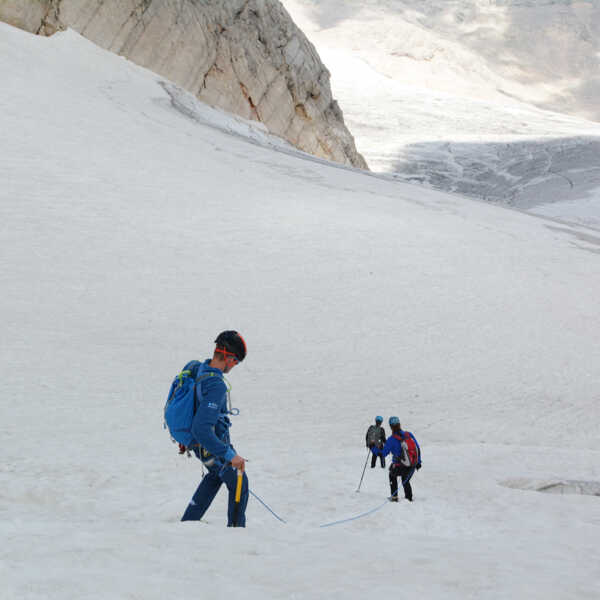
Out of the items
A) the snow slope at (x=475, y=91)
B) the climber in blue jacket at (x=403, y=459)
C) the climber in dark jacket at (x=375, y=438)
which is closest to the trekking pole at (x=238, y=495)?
the climber in blue jacket at (x=403, y=459)

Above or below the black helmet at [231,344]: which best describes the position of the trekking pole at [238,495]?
below

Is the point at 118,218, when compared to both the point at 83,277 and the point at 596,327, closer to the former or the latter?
the point at 83,277

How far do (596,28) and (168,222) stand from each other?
361 feet

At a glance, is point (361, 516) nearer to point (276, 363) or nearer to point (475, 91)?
point (276, 363)

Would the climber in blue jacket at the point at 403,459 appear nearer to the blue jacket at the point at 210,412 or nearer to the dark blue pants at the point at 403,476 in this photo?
the dark blue pants at the point at 403,476

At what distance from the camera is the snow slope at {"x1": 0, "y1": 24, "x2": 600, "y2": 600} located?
11.3ft

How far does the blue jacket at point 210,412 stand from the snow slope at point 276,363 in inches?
19.0

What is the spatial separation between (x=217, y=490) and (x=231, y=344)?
0.97 m

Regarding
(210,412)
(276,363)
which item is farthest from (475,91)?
(210,412)

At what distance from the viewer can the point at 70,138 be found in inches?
787

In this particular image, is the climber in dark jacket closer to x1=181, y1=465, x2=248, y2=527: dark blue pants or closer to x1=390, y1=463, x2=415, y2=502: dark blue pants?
x1=390, y1=463, x2=415, y2=502: dark blue pants

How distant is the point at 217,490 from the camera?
4.28 metres

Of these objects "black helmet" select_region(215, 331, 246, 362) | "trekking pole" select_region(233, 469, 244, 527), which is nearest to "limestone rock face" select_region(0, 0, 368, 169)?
"black helmet" select_region(215, 331, 246, 362)

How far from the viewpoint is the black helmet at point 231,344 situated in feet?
13.4
